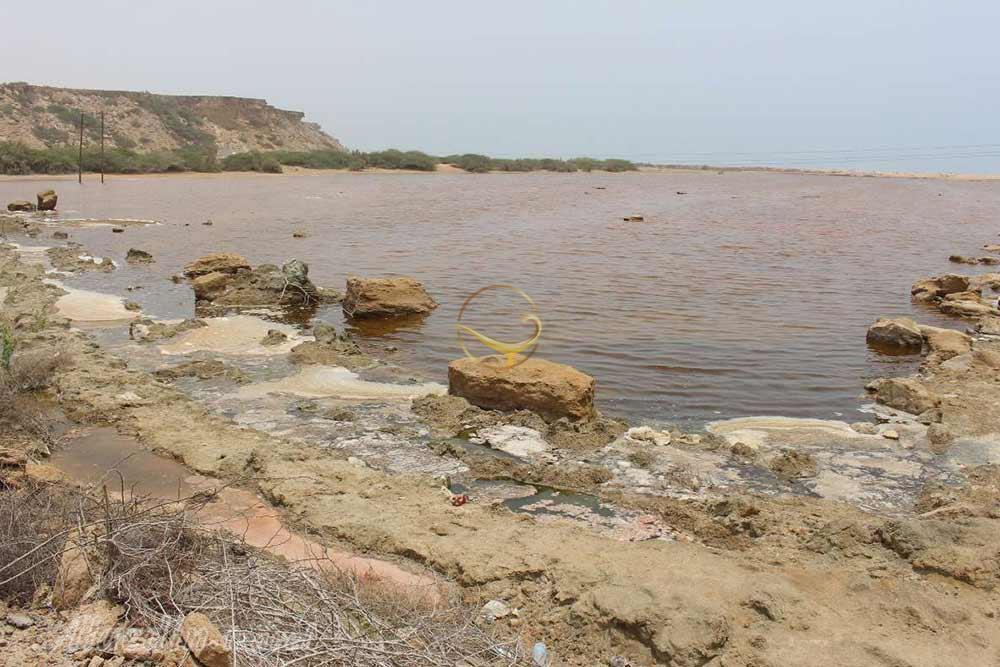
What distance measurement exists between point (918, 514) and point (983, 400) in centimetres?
301

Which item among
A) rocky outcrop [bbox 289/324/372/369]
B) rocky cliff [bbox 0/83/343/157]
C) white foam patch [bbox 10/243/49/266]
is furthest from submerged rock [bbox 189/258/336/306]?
rocky cliff [bbox 0/83/343/157]

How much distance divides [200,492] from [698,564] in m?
3.36

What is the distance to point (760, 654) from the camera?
3.62m

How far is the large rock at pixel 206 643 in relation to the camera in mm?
3033

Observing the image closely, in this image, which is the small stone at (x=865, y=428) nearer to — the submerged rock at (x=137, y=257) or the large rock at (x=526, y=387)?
the large rock at (x=526, y=387)

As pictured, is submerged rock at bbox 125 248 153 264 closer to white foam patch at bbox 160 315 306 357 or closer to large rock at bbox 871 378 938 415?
white foam patch at bbox 160 315 306 357

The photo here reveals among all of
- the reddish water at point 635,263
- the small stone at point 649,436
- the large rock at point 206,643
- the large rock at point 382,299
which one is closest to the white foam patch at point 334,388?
the reddish water at point 635,263

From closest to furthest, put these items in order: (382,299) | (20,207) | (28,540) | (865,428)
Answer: (28,540), (865,428), (382,299), (20,207)

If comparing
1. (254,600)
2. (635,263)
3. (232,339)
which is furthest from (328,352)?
(635,263)

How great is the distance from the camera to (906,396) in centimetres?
770

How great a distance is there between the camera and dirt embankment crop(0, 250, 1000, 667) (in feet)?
12.3

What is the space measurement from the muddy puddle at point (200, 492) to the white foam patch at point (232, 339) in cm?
293

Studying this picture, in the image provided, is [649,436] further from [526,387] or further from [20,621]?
[20,621]

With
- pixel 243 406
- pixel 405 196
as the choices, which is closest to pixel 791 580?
pixel 243 406
